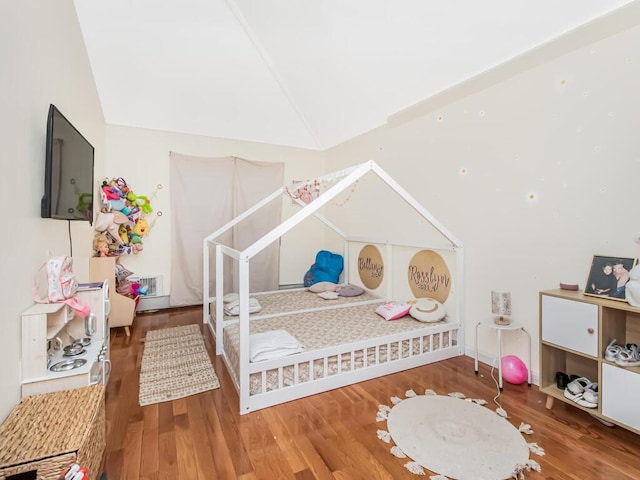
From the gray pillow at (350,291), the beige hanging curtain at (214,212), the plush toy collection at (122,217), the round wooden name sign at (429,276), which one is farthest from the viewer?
the beige hanging curtain at (214,212)

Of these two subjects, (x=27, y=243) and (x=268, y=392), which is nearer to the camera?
(x=27, y=243)

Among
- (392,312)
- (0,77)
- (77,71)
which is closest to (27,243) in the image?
(0,77)

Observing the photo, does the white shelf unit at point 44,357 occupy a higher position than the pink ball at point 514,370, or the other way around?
the white shelf unit at point 44,357

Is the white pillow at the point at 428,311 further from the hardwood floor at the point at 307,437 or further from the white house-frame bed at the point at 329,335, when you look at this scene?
the hardwood floor at the point at 307,437

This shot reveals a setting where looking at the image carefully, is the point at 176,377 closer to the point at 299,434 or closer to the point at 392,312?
the point at 299,434

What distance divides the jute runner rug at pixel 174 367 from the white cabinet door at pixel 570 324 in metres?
2.30

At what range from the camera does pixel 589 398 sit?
1764 millimetres

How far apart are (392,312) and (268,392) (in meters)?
1.43

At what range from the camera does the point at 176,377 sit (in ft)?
7.77

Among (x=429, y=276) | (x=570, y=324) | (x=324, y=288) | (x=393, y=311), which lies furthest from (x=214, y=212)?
(x=570, y=324)

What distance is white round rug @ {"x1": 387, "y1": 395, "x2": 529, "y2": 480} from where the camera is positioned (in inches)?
58.6

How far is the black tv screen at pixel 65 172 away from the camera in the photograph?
1663 mm

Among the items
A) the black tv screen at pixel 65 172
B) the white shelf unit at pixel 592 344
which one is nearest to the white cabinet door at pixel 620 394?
the white shelf unit at pixel 592 344

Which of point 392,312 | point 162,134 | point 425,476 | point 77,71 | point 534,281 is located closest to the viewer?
point 425,476
